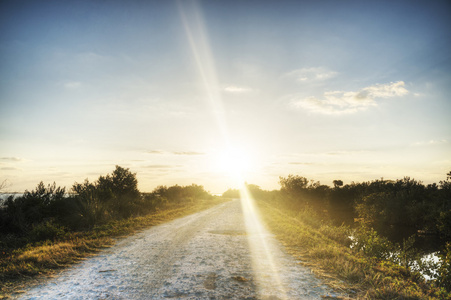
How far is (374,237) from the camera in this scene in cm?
905

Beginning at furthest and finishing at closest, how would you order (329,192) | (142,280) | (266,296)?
(329,192) → (142,280) → (266,296)

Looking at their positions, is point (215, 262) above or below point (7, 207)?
below

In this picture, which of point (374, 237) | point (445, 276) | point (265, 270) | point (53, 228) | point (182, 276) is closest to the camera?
point (182, 276)

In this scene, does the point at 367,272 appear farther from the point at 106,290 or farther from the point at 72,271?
the point at 72,271

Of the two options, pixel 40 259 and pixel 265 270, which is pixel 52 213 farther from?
pixel 265 270

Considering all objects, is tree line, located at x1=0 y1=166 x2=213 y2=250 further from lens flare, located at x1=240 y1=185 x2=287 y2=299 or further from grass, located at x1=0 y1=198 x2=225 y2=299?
lens flare, located at x1=240 y1=185 x2=287 y2=299

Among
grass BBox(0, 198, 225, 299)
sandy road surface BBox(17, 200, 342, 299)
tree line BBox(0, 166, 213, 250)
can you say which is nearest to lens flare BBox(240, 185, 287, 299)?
sandy road surface BBox(17, 200, 342, 299)

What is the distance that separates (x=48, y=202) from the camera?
46.4ft

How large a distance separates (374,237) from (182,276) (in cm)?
775

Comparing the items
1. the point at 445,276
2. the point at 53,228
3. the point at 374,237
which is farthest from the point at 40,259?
the point at 374,237

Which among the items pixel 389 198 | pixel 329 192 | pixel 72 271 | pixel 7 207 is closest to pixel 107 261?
pixel 72 271

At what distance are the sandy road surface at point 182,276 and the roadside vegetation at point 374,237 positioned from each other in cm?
100

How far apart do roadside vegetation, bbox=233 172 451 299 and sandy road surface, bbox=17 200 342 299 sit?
1.00m

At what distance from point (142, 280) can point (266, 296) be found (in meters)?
2.78
